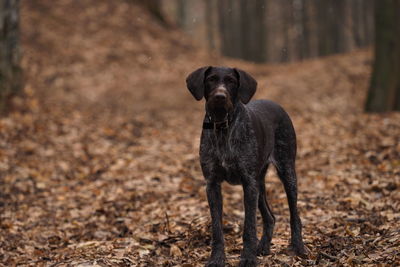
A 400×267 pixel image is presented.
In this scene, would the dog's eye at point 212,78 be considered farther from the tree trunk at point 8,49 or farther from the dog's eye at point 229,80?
the tree trunk at point 8,49

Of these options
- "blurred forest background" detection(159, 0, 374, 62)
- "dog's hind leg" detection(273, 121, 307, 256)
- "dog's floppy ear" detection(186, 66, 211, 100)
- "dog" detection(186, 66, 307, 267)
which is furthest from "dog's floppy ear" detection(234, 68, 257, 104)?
"blurred forest background" detection(159, 0, 374, 62)

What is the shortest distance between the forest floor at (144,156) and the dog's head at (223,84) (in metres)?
1.82

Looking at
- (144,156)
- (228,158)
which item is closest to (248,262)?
(228,158)

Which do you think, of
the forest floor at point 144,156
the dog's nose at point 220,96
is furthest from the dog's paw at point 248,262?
the dog's nose at point 220,96

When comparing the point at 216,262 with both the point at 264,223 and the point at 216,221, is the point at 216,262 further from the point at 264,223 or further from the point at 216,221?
the point at 264,223

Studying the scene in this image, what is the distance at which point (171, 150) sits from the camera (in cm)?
1171

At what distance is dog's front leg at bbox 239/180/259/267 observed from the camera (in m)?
4.81

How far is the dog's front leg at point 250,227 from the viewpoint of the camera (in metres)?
4.81

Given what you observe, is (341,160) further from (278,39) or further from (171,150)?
(278,39)

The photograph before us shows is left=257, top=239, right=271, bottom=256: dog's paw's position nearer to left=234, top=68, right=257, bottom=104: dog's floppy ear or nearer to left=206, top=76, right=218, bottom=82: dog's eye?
left=234, top=68, right=257, bottom=104: dog's floppy ear

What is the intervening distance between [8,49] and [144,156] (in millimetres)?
5332

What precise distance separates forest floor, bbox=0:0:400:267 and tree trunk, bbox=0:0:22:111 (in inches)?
20.7

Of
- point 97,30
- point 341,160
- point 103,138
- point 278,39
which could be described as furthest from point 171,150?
point 278,39

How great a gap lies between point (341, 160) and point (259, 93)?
741 cm
